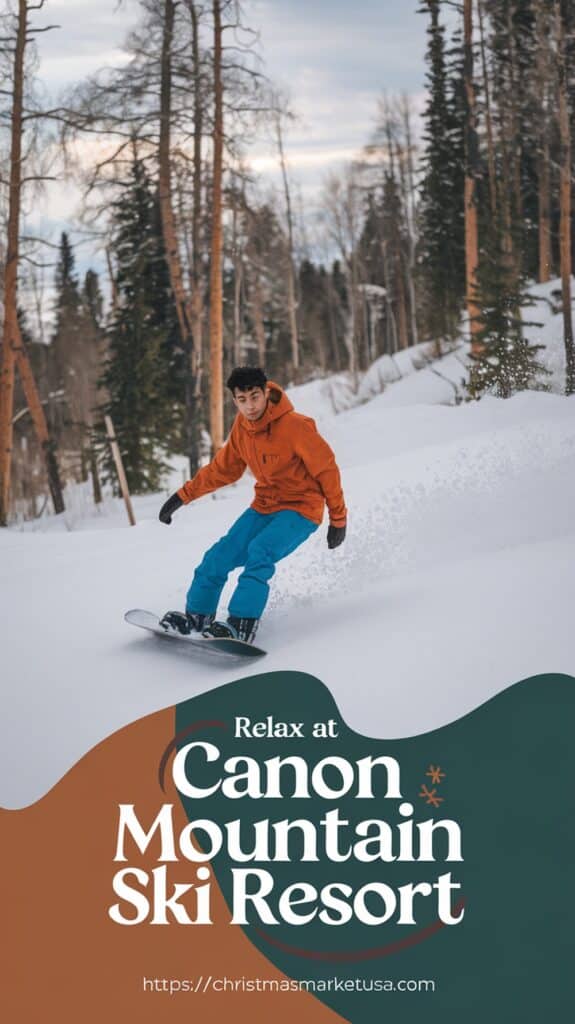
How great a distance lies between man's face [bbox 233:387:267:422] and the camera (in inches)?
153

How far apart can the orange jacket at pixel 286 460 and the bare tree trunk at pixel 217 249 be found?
743cm

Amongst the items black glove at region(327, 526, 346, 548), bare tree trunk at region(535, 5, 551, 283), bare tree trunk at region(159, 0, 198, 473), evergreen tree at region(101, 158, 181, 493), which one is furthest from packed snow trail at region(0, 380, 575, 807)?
bare tree trunk at region(535, 5, 551, 283)

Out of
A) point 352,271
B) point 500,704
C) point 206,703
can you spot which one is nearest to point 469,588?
point 500,704

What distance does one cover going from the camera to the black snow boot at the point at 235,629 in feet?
13.1

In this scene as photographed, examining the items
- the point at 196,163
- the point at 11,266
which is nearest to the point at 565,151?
the point at 196,163

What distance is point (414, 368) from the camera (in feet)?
69.7

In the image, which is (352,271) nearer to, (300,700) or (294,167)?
(294,167)

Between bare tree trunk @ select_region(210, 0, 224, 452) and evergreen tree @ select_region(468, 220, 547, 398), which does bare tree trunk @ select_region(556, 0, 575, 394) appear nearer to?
evergreen tree @ select_region(468, 220, 547, 398)

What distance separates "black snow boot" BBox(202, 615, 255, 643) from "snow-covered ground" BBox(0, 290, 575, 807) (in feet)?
0.51

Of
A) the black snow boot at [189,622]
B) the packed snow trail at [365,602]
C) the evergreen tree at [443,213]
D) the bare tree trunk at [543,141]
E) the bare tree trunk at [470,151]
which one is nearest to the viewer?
the packed snow trail at [365,602]

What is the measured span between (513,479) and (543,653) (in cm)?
283

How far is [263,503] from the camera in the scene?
4.26 metres

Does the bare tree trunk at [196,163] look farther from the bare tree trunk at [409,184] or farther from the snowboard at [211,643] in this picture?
the bare tree trunk at [409,184]

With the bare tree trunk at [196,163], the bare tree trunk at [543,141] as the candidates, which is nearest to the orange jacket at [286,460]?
the bare tree trunk at [196,163]
